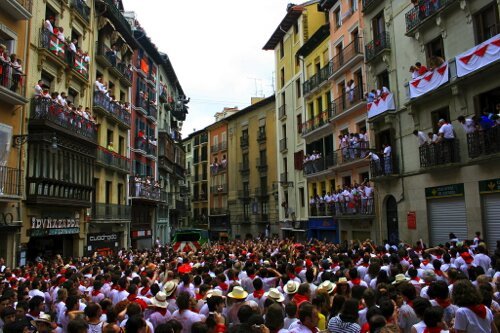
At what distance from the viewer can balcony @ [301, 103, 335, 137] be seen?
105ft

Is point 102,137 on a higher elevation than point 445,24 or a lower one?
lower

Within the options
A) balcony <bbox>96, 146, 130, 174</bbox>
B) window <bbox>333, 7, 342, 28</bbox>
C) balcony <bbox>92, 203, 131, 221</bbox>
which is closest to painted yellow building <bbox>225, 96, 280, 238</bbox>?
window <bbox>333, 7, 342, 28</bbox>

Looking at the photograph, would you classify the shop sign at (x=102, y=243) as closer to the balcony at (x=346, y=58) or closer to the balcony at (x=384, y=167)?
the balcony at (x=384, y=167)

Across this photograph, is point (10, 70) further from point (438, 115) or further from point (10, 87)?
point (438, 115)

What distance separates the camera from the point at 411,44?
22188 millimetres

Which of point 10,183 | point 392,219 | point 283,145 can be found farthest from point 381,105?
point 283,145

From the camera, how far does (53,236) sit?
22.5 metres

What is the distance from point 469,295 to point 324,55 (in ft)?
101

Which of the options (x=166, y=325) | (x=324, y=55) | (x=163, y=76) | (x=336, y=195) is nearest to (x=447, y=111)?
(x=336, y=195)

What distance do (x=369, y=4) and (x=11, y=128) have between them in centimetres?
1982

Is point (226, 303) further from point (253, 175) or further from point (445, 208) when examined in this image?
point (253, 175)

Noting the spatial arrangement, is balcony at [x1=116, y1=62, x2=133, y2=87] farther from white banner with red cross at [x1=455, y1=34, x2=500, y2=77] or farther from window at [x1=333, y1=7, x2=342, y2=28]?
white banner with red cross at [x1=455, y1=34, x2=500, y2=77]

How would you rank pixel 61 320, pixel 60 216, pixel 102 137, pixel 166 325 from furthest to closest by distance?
1. pixel 102 137
2. pixel 60 216
3. pixel 61 320
4. pixel 166 325

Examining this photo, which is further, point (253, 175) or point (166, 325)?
point (253, 175)
